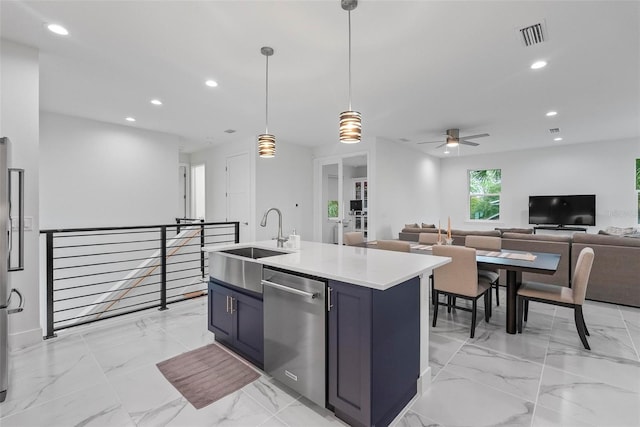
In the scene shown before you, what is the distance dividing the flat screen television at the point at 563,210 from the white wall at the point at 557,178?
0.22 m

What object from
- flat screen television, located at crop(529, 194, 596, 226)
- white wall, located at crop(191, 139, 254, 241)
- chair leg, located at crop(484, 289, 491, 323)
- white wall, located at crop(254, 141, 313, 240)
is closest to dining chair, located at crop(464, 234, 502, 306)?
chair leg, located at crop(484, 289, 491, 323)

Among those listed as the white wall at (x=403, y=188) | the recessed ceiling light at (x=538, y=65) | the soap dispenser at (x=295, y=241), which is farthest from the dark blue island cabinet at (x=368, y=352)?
the white wall at (x=403, y=188)

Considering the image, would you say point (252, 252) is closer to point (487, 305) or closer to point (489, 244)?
point (487, 305)

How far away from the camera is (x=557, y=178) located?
295 inches

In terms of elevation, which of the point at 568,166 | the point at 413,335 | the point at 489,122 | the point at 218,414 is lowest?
the point at 218,414

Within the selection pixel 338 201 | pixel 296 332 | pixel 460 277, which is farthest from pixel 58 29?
pixel 338 201

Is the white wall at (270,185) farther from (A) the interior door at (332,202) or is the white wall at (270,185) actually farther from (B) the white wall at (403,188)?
(B) the white wall at (403,188)

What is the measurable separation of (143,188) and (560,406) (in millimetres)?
6362

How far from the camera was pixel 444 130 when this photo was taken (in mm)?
5852

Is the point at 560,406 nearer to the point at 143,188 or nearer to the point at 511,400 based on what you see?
the point at 511,400

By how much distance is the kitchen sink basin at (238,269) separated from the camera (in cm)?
234

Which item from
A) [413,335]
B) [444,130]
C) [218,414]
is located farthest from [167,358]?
[444,130]

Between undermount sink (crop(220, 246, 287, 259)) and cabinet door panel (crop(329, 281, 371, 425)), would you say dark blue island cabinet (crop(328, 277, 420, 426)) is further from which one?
undermount sink (crop(220, 246, 287, 259))

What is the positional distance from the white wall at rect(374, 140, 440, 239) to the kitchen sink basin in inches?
155
